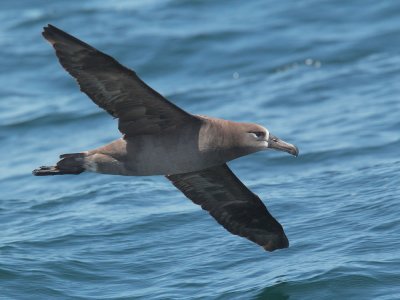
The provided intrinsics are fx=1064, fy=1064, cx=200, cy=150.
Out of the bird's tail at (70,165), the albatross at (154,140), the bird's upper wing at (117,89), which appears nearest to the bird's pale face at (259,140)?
the albatross at (154,140)

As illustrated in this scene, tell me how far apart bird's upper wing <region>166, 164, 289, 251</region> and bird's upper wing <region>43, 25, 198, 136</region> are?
4.68ft

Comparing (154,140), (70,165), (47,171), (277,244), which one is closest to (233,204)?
(277,244)

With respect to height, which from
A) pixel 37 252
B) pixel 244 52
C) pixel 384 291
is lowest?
pixel 384 291

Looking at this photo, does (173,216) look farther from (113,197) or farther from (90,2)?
(90,2)

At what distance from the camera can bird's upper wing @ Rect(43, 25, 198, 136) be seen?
30.1ft

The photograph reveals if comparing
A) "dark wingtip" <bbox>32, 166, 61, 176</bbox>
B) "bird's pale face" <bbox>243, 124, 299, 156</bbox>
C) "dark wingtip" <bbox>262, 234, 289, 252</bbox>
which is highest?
"bird's pale face" <bbox>243, 124, 299, 156</bbox>

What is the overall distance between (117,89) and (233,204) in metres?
2.46

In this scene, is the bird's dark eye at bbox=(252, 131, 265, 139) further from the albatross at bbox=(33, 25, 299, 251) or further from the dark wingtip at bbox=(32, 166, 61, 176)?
the dark wingtip at bbox=(32, 166, 61, 176)

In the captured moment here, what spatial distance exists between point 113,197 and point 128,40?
28.3 ft

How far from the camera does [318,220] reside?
12641 mm

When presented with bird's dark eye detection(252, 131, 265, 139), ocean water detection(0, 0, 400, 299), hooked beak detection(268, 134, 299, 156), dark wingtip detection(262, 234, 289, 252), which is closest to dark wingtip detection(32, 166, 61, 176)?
ocean water detection(0, 0, 400, 299)

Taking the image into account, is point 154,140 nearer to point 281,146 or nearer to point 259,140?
point 259,140

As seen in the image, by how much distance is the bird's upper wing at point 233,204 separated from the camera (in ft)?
37.4

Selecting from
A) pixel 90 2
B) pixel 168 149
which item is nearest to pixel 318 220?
pixel 168 149
